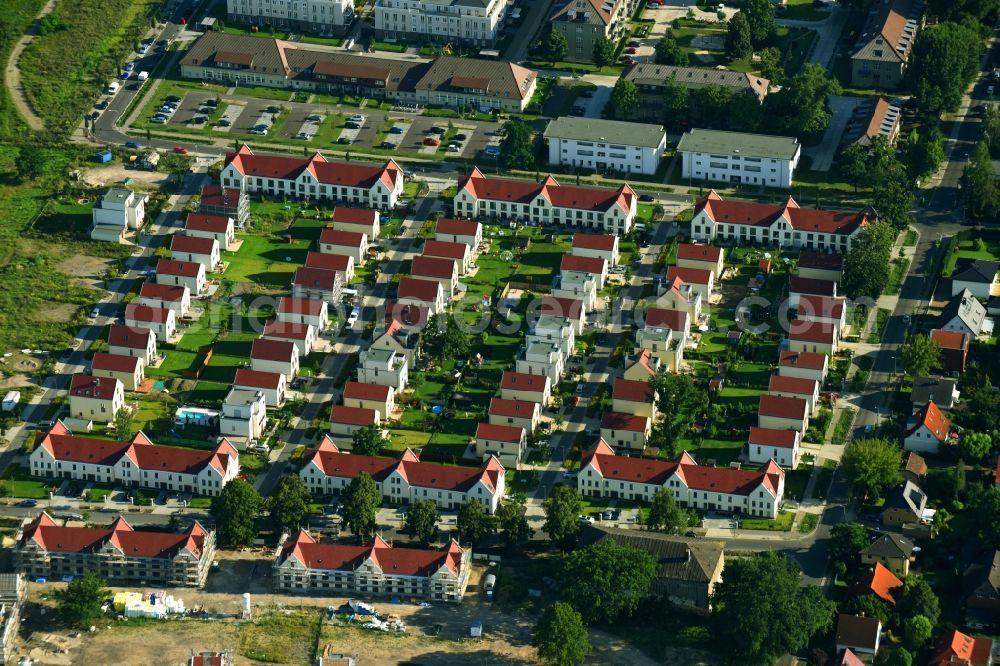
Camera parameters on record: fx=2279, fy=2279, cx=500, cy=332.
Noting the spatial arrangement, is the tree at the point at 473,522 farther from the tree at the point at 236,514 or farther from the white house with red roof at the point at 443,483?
the tree at the point at 236,514

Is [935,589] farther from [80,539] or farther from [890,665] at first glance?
[80,539]

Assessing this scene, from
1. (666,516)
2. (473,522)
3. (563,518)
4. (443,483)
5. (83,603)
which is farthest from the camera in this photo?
(443,483)

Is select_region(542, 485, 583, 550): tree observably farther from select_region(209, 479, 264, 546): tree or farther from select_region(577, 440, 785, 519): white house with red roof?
select_region(209, 479, 264, 546): tree

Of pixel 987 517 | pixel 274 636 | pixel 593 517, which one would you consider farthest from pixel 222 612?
pixel 987 517

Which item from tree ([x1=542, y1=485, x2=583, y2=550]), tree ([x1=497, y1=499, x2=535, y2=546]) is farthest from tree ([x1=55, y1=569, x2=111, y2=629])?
tree ([x1=542, y1=485, x2=583, y2=550])

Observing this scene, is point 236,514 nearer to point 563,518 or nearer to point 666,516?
point 563,518

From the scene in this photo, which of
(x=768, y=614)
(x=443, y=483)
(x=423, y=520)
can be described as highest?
(x=768, y=614)

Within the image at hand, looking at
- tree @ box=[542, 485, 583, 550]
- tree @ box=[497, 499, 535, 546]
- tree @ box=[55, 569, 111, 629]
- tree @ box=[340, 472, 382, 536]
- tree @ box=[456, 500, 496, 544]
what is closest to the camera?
tree @ box=[55, 569, 111, 629]

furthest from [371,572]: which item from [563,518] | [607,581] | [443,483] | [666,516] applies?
[666,516]
